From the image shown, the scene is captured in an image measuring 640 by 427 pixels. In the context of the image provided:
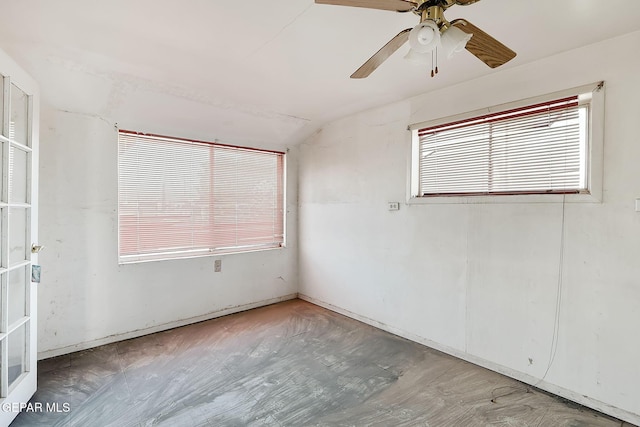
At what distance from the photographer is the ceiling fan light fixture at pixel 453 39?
1.39 metres

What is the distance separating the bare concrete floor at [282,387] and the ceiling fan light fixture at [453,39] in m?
2.14

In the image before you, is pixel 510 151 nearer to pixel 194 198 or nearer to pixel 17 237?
pixel 194 198

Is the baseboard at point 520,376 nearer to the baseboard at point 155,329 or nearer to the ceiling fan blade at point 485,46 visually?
the baseboard at point 155,329

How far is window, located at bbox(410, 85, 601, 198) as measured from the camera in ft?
7.30

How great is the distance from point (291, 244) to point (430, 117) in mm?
2469

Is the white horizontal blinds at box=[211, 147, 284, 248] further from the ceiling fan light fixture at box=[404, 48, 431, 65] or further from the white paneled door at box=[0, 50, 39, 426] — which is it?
the ceiling fan light fixture at box=[404, 48, 431, 65]

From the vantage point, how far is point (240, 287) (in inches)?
154

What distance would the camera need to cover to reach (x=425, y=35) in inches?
52.5

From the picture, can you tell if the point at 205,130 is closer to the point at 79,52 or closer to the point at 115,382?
the point at 79,52

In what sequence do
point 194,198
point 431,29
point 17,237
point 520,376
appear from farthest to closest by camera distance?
point 194,198 < point 520,376 < point 17,237 < point 431,29

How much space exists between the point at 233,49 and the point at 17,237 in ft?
6.12

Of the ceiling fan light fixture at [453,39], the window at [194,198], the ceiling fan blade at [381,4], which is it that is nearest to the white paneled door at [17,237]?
the window at [194,198]

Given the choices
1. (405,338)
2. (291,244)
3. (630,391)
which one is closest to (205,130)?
(291,244)

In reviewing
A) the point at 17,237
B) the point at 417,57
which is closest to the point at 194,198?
the point at 17,237
